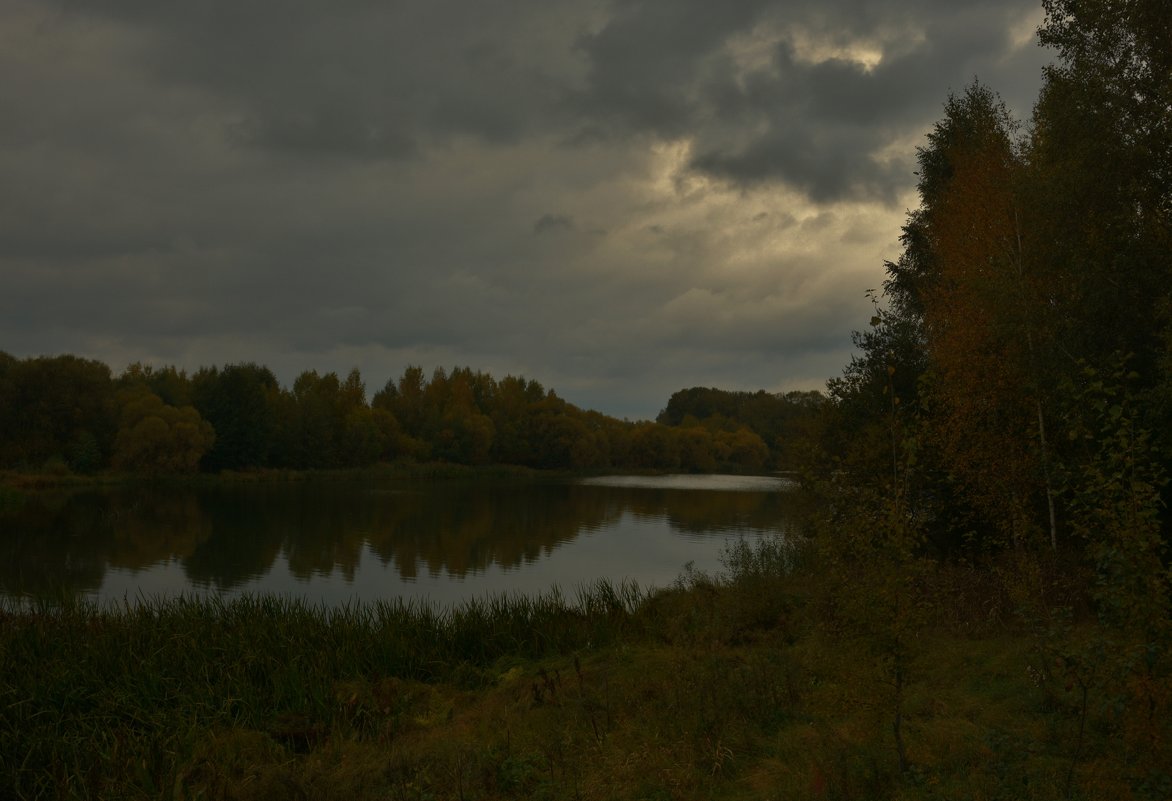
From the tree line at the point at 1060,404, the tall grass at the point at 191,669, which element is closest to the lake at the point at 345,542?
the tall grass at the point at 191,669

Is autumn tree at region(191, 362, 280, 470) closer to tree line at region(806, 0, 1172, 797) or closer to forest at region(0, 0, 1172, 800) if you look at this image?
forest at region(0, 0, 1172, 800)

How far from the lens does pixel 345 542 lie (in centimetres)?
3162

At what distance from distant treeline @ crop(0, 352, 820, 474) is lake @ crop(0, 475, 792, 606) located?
23.0 ft

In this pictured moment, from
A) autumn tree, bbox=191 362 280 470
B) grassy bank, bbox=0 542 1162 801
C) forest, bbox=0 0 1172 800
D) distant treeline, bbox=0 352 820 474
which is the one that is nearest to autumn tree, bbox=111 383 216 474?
distant treeline, bbox=0 352 820 474

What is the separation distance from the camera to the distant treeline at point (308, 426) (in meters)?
58.6

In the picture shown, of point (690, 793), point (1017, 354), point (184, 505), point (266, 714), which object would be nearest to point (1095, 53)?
point (1017, 354)

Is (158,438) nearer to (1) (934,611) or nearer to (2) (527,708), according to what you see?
(2) (527,708)

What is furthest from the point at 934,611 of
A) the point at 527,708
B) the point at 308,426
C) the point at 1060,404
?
the point at 308,426

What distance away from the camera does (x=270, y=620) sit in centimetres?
1284

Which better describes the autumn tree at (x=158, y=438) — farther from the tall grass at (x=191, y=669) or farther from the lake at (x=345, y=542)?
the tall grass at (x=191, y=669)

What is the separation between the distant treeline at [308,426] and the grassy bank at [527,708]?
10212 millimetres

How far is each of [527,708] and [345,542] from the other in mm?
23874

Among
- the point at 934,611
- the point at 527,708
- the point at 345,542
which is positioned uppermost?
the point at 934,611

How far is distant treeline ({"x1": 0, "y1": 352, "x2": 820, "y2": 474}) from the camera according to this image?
58594mm
